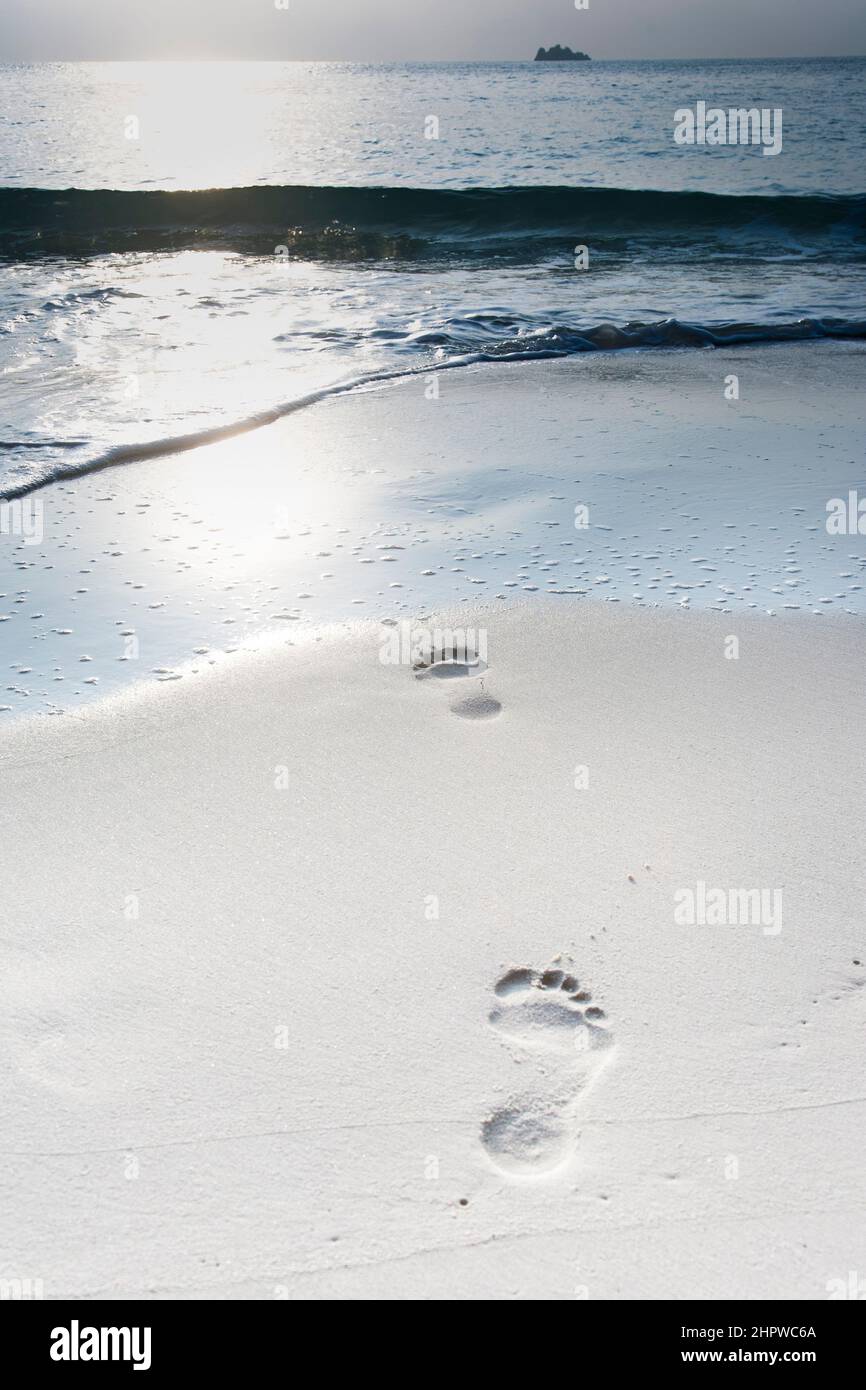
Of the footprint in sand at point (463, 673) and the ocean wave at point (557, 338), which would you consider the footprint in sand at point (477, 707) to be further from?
the ocean wave at point (557, 338)

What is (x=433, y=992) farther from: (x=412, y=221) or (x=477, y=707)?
(x=412, y=221)

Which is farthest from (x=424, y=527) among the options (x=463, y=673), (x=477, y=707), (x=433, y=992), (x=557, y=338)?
(x=557, y=338)

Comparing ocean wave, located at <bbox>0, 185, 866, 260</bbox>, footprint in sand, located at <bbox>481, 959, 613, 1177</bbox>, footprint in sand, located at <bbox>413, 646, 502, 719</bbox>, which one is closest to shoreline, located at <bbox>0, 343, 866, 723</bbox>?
footprint in sand, located at <bbox>413, 646, 502, 719</bbox>

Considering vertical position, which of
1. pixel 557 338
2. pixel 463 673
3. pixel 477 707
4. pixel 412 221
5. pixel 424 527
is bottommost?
pixel 477 707

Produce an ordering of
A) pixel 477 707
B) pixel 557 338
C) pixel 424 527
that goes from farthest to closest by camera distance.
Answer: pixel 557 338 → pixel 424 527 → pixel 477 707

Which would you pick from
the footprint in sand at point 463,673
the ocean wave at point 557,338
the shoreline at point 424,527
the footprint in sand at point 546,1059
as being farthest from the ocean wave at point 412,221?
the footprint in sand at point 546,1059

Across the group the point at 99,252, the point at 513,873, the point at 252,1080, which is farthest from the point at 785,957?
the point at 99,252
